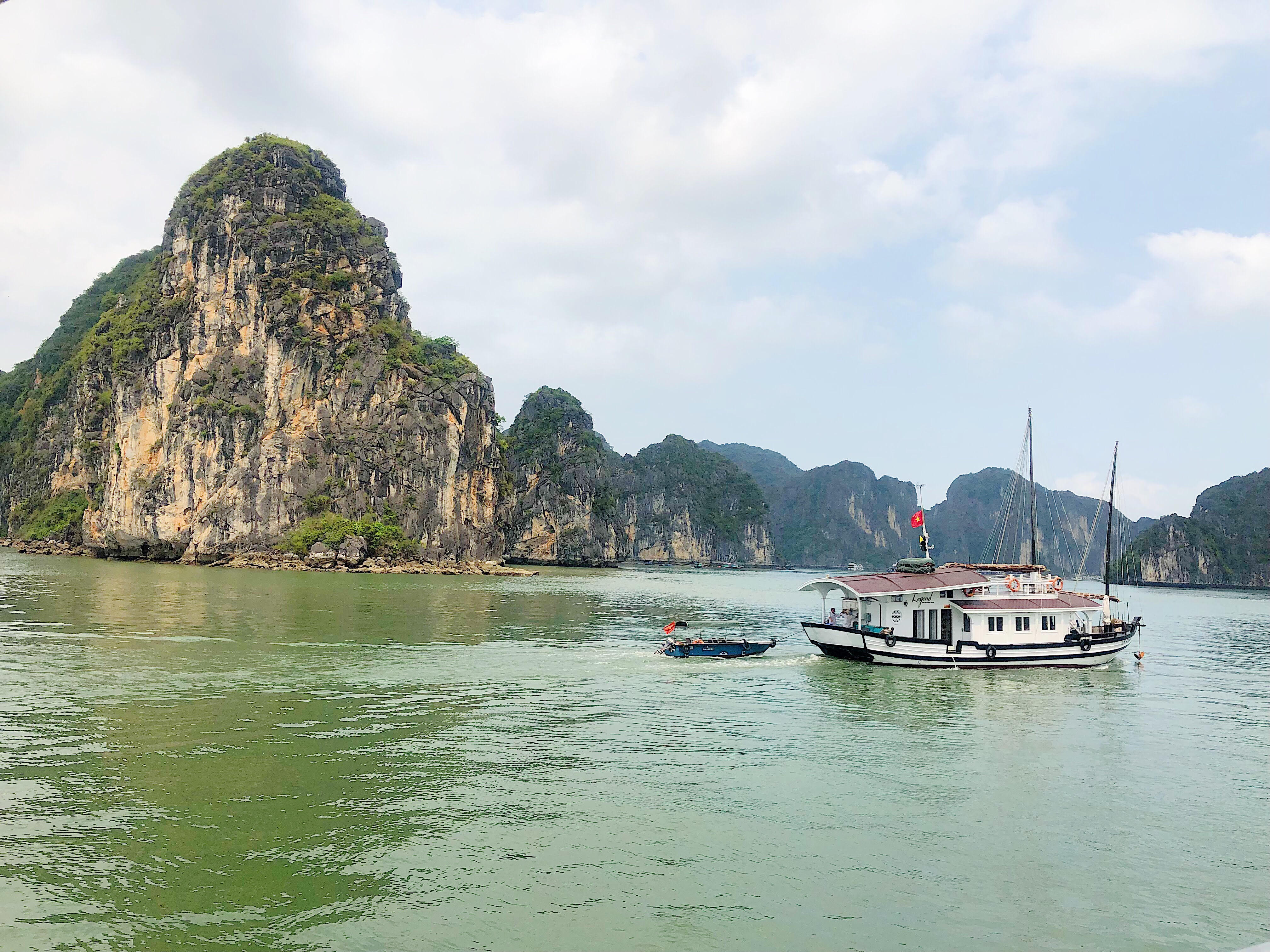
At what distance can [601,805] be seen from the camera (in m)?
13.5

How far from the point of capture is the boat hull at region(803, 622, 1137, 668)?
30891mm

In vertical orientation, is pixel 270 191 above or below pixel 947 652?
above

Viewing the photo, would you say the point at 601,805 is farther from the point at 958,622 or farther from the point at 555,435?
the point at 555,435

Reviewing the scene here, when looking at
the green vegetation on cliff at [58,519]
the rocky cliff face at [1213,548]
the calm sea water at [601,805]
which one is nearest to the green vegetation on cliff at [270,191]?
the green vegetation on cliff at [58,519]

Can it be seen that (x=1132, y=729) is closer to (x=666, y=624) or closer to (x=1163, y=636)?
(x=666, y=624)

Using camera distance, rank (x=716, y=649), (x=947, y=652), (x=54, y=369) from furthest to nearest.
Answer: (x=54, y=369), (x=716, y=649), (x=947, y=652)

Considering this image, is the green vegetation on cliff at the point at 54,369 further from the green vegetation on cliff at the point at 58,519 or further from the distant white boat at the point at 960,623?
the distant white boat at the point at 960,623

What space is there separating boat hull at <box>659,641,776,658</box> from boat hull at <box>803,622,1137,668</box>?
240 centimetres

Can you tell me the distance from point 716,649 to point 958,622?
9.42m

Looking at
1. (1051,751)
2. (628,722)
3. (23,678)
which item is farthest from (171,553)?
(1051,751)

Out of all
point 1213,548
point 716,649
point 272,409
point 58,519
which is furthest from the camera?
point 1213,548

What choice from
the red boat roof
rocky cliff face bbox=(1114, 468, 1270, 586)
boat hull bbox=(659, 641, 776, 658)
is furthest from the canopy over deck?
rocky cliff face bbox=(1114, 468, 1270, 586)

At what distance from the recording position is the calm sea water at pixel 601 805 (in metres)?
9.60

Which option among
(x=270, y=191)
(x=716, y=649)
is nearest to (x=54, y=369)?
(x=270, y=191)
